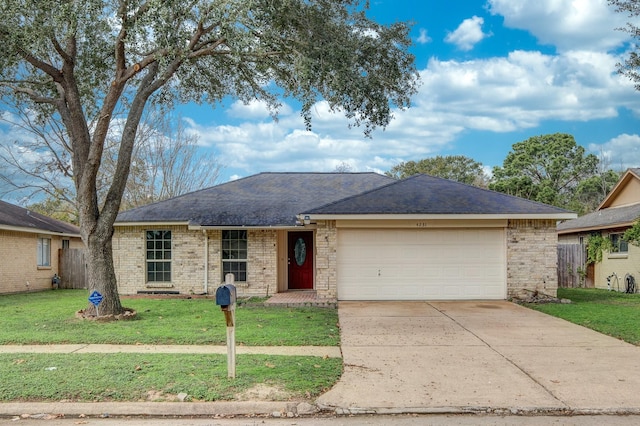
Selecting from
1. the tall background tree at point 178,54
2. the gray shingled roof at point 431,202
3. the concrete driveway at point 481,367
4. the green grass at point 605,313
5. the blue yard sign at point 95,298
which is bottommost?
the green grass at point 605,313

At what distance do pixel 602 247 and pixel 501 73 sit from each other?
26.9 ft

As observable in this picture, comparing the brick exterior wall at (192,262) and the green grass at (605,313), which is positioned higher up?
the brick exterior wall at (192,262)

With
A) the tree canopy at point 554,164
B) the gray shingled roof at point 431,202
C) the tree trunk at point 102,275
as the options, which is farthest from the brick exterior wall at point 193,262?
the tree canopy at point 554,164

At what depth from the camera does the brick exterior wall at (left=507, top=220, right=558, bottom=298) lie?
15.0 metres

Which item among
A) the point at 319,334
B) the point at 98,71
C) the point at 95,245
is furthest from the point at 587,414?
the point at 98,71

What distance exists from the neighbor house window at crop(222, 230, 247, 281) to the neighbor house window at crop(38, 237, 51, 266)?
988cm

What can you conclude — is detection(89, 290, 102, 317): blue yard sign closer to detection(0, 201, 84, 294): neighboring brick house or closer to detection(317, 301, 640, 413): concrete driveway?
detection(317, 301, 640, 413): concrete driveway

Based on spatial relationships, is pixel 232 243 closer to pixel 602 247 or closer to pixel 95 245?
pixel 95 245

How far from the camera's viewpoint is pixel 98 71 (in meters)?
14.7

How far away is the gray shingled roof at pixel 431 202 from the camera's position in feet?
47.9

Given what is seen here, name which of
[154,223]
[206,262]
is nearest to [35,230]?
[154,223]

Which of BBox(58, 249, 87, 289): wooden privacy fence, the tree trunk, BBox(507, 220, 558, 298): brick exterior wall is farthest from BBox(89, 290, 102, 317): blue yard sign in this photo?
BBox(58, 249, 87, 289): wooden privacy fence

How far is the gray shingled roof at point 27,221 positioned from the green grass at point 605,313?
715 inches

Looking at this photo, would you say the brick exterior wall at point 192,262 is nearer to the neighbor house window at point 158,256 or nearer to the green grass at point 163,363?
the neighbor house window at point 158,256
